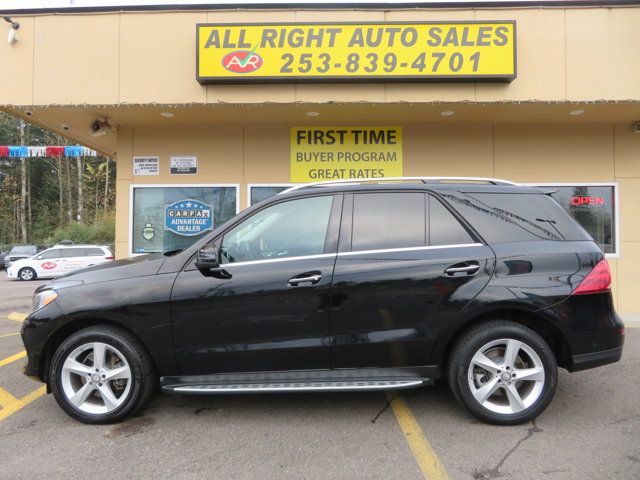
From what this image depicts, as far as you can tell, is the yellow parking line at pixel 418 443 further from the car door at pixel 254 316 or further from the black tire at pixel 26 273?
the black tire at pixel 26 273

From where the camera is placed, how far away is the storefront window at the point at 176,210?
800cm

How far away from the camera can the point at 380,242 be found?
3.63 meters

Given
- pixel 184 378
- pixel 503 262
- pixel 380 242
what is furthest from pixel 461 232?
pixel 184 378

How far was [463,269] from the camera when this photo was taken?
348cm

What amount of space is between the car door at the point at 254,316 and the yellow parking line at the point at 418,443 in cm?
78

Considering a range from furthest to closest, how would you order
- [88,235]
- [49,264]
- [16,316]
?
[88,235], [49,264], [16,316]

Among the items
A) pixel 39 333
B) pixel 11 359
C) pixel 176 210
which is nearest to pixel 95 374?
pixel 39 333

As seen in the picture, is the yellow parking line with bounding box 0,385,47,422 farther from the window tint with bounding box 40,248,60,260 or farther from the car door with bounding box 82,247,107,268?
the window tint with bounding box 40,248,60,260

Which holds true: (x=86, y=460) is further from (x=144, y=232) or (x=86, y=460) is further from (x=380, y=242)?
(x=144, y=232)

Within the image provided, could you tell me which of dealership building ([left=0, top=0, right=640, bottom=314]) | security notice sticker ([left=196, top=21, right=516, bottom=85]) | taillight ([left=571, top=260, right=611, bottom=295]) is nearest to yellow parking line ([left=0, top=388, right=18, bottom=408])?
dealership building ([left=0, top=0, right=640, bottom=314])

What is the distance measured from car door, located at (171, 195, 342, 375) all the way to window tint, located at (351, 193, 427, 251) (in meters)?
0.32

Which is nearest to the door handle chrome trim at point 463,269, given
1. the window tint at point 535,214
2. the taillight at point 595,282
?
the window tint at point 535,214

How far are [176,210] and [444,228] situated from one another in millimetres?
5560

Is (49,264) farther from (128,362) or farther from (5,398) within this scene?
(128,362)
